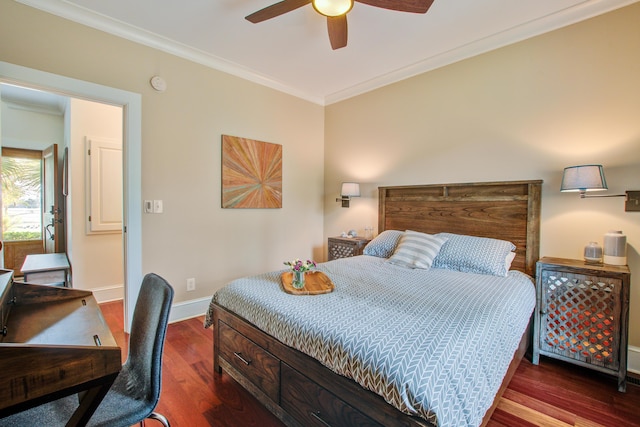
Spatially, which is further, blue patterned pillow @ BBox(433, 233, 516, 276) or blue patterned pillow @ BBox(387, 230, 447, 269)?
blue patterned pillow @ BBox(387, 230, 447, 269)

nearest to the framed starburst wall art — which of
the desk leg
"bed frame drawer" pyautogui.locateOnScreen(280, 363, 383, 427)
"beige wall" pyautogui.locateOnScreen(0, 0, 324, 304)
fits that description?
"beige wall" pyautogui.locateOnScreen(0, 0, 324, 304)

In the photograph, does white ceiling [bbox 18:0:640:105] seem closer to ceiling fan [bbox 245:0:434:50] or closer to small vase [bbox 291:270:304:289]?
ceiling fan [bbox 245:0:434:50]

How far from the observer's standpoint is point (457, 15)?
2.37m

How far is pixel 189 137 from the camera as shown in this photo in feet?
9.91

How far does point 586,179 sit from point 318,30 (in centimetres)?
238

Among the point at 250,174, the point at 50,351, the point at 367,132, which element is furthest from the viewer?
the point at 367,132

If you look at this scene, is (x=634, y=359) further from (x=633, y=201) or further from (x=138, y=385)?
(x=138, y=385)

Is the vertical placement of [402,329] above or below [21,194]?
below

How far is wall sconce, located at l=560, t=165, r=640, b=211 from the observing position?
210 centimetres

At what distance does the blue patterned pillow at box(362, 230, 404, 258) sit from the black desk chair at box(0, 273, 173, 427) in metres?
2.18

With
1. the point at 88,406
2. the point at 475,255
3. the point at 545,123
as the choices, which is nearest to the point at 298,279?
→ the point at 88,406

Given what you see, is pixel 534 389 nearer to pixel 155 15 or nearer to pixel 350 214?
pixel 350 214

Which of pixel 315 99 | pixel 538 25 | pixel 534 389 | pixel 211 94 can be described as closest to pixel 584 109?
pixel 538 25

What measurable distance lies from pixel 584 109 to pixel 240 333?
3.06 metres
